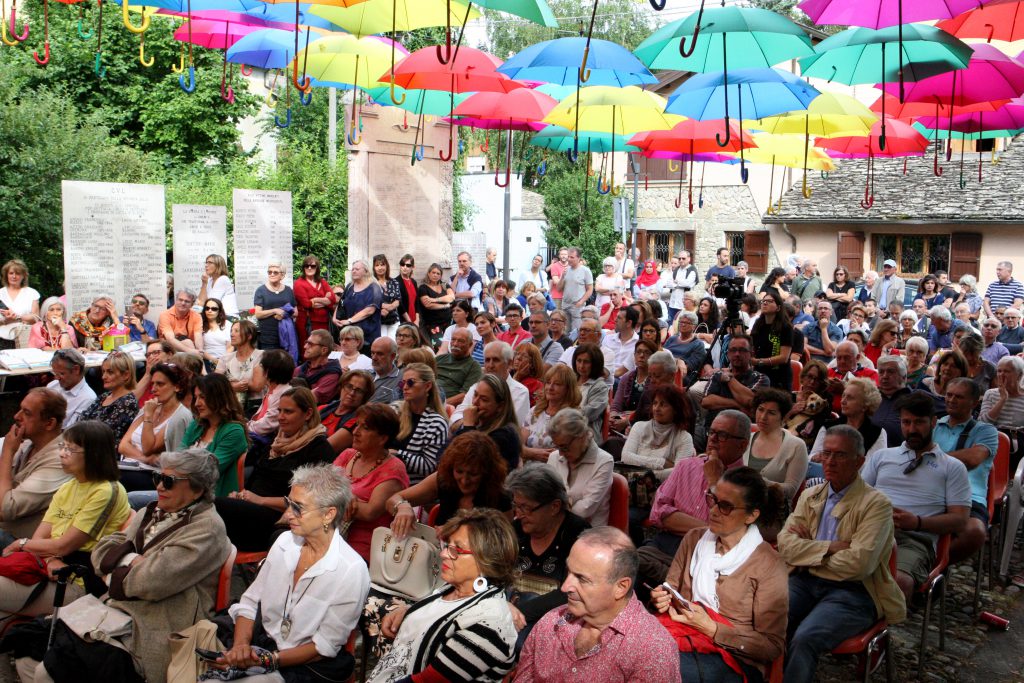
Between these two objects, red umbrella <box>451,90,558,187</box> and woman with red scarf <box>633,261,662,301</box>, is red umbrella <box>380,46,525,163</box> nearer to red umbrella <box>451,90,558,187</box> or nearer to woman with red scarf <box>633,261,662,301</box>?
red umbrella <box>451,90,558,187</box>

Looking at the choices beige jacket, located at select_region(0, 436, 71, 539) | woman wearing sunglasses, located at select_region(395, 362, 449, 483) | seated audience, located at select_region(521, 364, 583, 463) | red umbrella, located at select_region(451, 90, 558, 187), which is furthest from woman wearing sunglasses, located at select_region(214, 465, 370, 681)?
red umbrella, located at select_region(451, 90, 558, 187)

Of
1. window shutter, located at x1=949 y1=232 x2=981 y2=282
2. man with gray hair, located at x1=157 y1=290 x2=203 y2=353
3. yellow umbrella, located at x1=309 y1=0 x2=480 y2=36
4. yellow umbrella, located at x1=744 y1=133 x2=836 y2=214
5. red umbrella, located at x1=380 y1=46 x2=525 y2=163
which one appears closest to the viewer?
yellow umbrella, located at x1=309 y1=0 x2=480 y2=36

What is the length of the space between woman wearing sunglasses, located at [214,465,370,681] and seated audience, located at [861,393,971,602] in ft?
8.62

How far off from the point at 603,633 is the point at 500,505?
1511mm

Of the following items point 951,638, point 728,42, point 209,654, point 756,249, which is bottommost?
point 951,638

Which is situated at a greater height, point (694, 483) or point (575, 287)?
point (575, 287)

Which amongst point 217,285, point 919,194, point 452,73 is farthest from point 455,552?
point 919,194

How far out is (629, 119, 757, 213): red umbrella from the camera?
11211mm

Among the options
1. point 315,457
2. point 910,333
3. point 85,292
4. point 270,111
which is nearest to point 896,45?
point 910,333

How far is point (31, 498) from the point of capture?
4.71 meters

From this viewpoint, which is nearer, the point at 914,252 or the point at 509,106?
the point at 509,106

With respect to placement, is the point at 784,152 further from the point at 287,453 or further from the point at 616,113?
the point at 287,453

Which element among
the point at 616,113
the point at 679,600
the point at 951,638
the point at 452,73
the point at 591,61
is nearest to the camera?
the point at 679,600

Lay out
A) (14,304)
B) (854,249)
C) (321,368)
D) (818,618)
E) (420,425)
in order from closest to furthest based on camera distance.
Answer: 1. (818,618)
2. (420,425)
3. (321,368)
4. (14,304)
5. (854,249)
